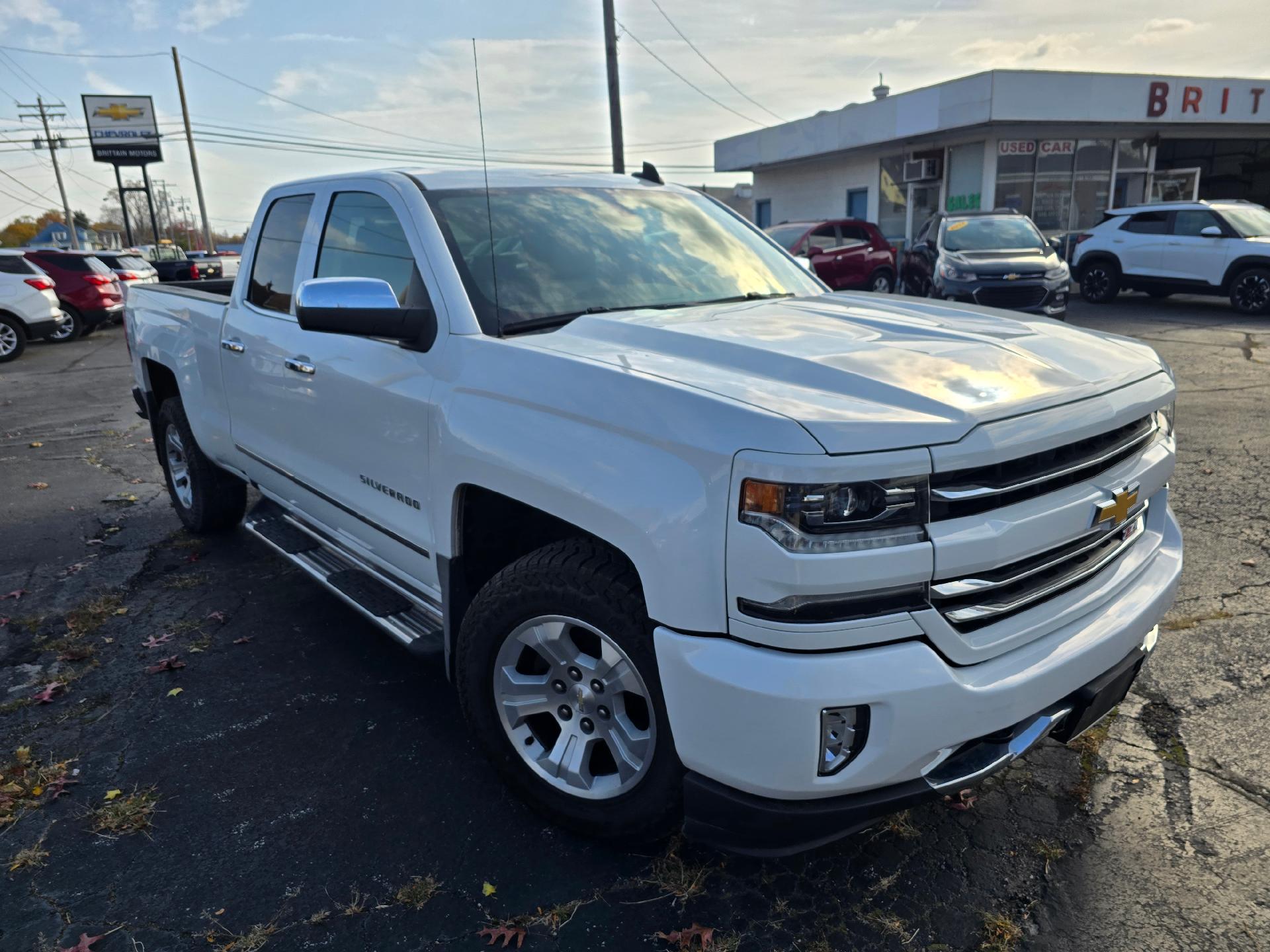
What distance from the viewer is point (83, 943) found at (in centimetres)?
238

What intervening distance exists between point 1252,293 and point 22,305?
20.6 meters

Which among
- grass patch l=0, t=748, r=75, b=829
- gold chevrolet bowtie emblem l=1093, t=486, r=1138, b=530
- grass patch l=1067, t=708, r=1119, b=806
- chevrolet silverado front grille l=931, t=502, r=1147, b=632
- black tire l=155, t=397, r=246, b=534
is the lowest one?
grass patch l=1067, t=708, r=1119, b=806

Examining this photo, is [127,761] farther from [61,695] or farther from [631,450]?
[631,450]

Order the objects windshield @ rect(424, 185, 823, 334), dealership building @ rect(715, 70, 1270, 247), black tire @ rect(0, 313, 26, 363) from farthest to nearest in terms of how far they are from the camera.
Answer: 1. dealership building @ rect(715, 70, 1270, 247)
2. black tire @ rect(0, 313, 26, 363)
3. windshield @ rect(424, 185, 823, 334)

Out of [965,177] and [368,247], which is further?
[965,177]

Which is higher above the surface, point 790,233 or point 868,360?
point 868,360

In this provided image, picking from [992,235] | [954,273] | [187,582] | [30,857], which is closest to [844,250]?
[992,235]

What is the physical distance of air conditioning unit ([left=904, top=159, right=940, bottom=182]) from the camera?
24500 mm

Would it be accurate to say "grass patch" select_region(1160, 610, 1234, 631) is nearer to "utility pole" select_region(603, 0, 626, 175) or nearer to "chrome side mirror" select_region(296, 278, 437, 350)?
"chrome side mirror" select_region(296, 278, 437, 350)

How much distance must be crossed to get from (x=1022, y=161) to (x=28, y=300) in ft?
73.0

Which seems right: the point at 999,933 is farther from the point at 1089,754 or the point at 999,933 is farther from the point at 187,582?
the point at 187,582

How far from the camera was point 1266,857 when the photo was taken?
2.58m

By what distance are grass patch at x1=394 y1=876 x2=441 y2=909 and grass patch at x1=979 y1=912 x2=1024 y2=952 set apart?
146cm

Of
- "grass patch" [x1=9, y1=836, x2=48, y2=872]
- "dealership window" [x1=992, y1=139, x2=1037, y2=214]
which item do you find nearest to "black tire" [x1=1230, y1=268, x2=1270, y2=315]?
"dealership window" [x1=992, y1=139, x2=1037, y2=214]
